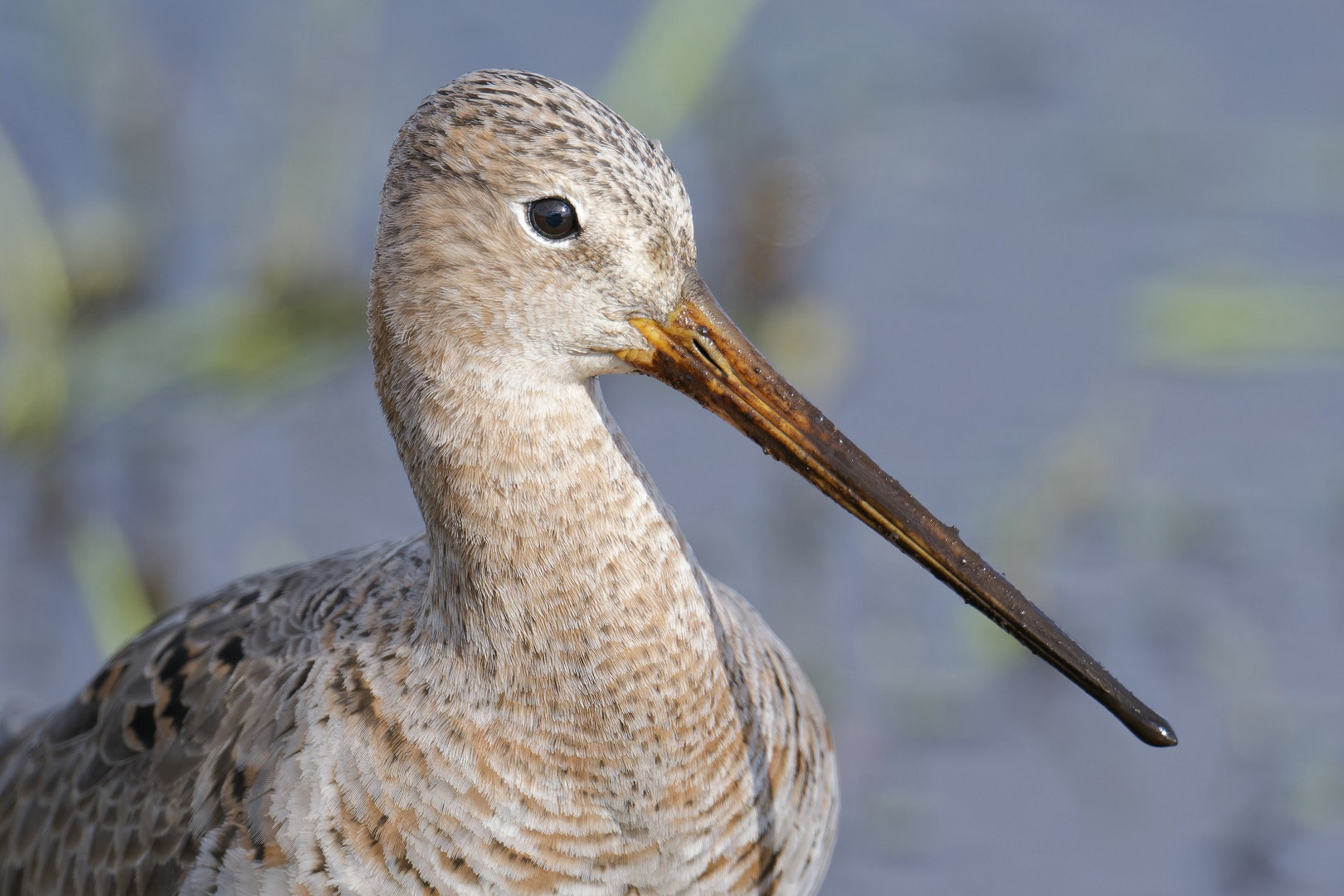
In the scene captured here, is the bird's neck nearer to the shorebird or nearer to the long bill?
the shorebird

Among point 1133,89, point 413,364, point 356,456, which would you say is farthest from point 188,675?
point 1133,89

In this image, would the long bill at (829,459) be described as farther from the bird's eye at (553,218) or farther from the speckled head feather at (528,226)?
the bird's eye at (553,218)

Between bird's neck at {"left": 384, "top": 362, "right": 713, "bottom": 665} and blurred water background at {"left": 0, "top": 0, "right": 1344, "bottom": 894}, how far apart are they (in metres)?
1.91

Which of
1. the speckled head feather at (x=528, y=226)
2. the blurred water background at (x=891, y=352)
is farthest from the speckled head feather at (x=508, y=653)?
the blurred water background at (x=891, y=352)

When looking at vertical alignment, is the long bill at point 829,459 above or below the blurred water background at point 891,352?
below

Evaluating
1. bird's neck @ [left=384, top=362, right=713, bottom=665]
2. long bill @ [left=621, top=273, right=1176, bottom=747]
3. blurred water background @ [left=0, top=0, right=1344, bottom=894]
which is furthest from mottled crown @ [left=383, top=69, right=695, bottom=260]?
blurred water background @ [left=0, top=0, right=1344, bottom=894]

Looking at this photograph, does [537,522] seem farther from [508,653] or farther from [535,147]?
[535,147]

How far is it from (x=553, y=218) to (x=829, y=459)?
59 centimetres

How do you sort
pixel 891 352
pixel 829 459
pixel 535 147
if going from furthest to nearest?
pixel 891 352, pixel 829 459, pixel 535 147

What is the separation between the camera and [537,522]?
3143 mm

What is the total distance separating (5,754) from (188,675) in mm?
954

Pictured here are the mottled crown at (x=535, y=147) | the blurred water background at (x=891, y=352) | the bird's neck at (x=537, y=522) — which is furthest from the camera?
the blurred water background at (x=891, y=352)

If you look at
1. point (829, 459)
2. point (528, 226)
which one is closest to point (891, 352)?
point (829, 459)

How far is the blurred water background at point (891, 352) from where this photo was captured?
5125mm
